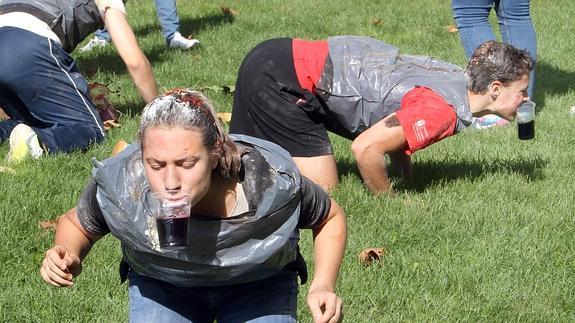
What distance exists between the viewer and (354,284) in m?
4.16

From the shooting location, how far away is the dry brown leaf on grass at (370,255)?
4418 mm

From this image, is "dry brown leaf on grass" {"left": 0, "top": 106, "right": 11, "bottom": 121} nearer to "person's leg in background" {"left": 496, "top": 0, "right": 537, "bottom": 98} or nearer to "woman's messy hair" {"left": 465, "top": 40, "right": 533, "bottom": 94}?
"woman's messy hair" {"left": 465, "top": 40, "right": 533, "bottom": 94}

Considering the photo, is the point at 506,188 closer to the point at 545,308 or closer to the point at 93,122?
the point at 545,308

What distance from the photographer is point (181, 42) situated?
341 inches

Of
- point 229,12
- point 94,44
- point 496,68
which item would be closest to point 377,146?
point 496,68

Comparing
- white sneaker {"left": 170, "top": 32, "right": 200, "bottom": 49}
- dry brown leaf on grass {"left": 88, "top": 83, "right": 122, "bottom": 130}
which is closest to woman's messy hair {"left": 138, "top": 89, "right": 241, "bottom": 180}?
dry brown leaf on grass {"left": 88, "top": 83, "right": 122, "bottom": 130}

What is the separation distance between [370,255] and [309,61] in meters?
1.39

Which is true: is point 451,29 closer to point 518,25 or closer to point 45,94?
point 518,25

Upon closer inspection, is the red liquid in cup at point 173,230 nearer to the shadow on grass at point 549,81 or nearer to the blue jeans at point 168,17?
the shadow on grass at point 549,81

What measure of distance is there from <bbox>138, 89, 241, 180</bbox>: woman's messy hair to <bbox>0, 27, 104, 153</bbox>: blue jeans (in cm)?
321

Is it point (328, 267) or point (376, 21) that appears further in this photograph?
point (376, 21)

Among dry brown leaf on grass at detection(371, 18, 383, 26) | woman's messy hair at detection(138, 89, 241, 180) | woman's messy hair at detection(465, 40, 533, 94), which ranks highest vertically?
woman's messy hair at detection(138, 89, 241, 180)

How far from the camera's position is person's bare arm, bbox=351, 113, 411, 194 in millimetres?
5086

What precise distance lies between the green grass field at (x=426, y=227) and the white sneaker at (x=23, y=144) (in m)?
0.12
